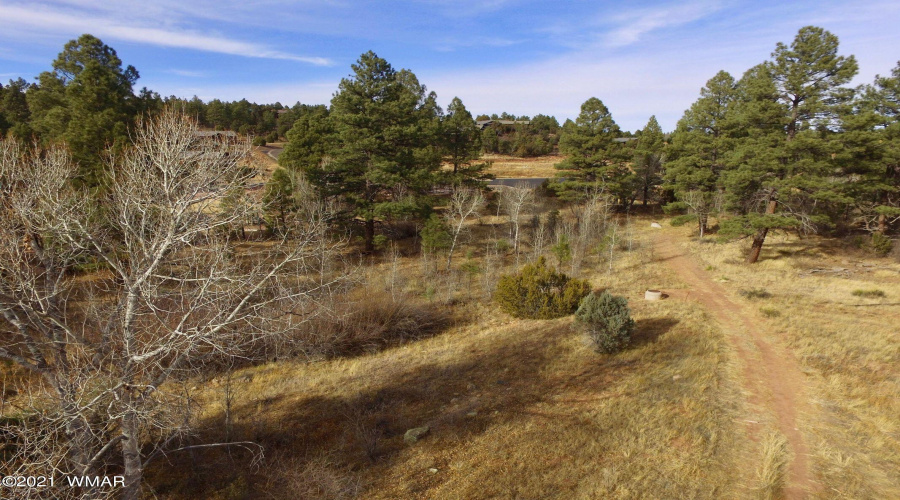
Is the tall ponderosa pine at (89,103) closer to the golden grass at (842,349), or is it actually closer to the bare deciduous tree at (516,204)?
the bare deciduous tree at (516,204)

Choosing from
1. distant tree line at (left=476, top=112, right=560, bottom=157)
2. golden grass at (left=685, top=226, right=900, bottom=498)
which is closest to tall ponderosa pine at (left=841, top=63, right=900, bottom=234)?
golden grass at (left=685, top=226, right=900, bottom=498)

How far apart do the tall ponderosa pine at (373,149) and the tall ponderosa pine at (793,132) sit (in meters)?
17.3

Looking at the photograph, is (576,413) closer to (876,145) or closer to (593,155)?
(876,145)

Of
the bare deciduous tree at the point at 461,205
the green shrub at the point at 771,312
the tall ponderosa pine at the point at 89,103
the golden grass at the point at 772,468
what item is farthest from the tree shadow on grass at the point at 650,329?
the tall ponderosa pine at the point at 89,103

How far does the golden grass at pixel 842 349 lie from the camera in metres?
7.82

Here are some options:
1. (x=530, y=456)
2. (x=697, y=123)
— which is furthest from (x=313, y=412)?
(x=697, y=123)

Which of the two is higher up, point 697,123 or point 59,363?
point 697,123

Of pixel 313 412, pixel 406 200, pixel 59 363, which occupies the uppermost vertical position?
pixel 406 200

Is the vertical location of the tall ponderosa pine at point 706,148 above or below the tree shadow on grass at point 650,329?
above

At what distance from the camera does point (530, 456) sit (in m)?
8.61

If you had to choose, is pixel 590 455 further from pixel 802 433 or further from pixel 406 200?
pixel 406 200

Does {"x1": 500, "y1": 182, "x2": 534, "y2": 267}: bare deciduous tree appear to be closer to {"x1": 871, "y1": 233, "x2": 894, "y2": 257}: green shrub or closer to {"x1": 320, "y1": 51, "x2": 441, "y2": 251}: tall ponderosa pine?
{"x1": 320, "y1": 51, "x2": 441, "y2": 251}: tall ponderosa pine

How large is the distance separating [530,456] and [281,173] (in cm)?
2087

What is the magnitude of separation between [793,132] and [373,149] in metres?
22.2
